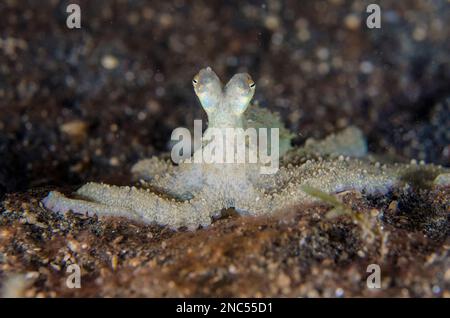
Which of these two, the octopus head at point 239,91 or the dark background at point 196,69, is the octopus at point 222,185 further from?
the dark background at point 196,69

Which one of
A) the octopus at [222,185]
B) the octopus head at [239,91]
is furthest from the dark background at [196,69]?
the octopus head at [239,91]

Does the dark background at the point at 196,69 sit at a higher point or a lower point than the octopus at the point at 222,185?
higher

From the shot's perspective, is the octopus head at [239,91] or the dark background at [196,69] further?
the dark background at [196,69]

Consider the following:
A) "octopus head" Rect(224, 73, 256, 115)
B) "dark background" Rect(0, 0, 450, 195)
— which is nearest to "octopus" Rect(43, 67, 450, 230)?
"octopus head" Rect(224, 73, 256, 115)

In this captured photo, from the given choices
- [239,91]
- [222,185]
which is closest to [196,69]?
[239,91]

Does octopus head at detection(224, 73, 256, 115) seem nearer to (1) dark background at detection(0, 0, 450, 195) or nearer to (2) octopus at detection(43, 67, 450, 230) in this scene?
(2) octopus at detection(43, 67, 450, 230)

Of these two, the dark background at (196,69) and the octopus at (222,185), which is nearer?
the octopus at (222,185)

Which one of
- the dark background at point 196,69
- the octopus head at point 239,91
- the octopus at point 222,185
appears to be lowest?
the octopus at point 222,185
